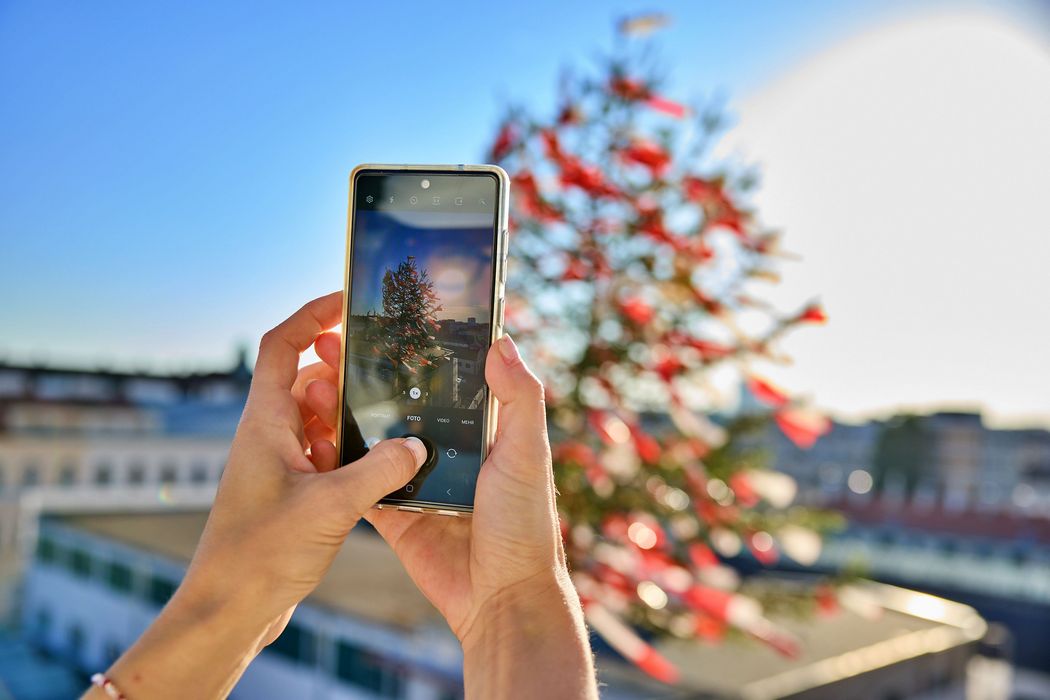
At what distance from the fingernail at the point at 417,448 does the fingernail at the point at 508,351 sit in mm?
92

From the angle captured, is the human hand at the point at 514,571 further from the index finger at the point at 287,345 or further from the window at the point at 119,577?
the window at the point at 119,577

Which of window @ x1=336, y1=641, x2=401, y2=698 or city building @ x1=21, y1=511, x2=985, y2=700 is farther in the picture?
window @ x1=336, y1=641, x2=401, y2=698

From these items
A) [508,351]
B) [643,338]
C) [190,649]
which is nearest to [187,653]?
[190,649]

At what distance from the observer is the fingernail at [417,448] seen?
548mm

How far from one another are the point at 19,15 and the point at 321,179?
579mm

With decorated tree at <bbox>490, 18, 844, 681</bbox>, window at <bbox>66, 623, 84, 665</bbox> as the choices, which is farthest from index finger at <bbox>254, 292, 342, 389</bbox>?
window at <bbox>66, 623, 84, 665</bbox>

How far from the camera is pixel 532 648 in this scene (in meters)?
0.46

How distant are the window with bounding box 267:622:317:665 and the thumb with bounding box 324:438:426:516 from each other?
107 inches

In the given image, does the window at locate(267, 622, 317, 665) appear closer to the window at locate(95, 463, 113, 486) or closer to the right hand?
the window at locate(95, 463, 113, 486)

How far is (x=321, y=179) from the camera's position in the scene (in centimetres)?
135

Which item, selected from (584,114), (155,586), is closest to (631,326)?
(584,114)

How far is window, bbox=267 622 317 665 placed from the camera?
299 cm

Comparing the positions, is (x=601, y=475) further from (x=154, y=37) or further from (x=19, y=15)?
(x=19, y=15)

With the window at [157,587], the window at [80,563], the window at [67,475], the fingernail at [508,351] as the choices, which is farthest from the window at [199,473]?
the fingernail at [508,351]
